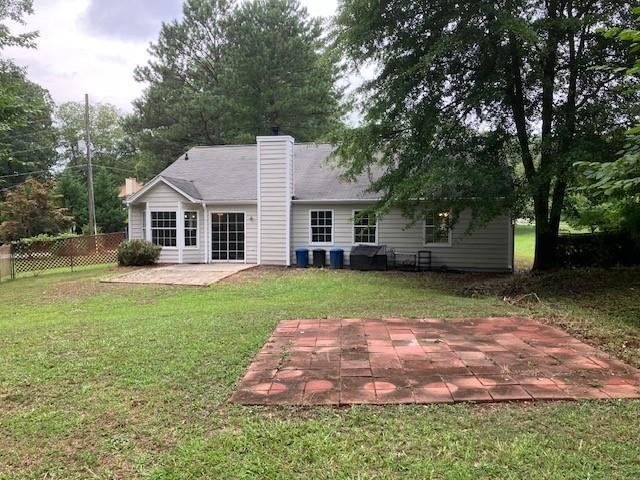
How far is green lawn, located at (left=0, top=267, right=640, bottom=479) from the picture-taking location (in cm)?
251

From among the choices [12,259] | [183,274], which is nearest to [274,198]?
[183,274]

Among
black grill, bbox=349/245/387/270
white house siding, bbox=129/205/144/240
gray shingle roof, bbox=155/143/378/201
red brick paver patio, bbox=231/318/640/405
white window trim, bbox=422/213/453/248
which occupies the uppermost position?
gray shingle roof, bbox=155/143/378/201

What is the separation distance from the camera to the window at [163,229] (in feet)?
50.5

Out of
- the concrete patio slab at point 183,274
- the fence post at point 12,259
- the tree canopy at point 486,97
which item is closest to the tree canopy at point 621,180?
the tree canopy at point 486,97

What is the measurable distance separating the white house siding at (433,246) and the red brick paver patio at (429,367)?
343 inches

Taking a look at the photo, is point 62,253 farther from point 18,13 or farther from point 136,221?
point 18,13

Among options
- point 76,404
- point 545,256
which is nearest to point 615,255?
point 545,256

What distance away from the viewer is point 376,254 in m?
13.9

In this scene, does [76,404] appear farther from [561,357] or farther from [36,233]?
[36,233]

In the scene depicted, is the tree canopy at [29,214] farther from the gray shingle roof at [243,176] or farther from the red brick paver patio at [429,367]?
the red brick paver patio at [429,367]

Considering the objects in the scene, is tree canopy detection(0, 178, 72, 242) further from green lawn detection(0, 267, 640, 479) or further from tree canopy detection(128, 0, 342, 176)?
green lawn detection(0, 267, 640, 479)

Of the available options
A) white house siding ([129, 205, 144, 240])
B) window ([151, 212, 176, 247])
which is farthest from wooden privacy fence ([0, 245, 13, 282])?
window ([151, 212, 176, 247])

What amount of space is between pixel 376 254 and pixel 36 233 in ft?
64.6

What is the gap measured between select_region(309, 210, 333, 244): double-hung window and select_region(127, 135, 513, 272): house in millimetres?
34
